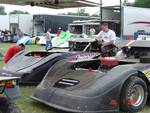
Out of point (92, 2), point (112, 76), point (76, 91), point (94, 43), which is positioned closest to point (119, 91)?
point (112, 76)

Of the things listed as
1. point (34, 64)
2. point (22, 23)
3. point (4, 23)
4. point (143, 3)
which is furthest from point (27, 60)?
point (143, 3)

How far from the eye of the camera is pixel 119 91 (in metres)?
6.79

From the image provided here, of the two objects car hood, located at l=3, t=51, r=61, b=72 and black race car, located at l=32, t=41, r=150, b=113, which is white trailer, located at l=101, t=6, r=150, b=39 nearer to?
car hood, located at l=3, t=51, r=61, b=72

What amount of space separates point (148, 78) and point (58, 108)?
1.77m

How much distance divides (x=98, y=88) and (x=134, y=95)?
2.88 ft

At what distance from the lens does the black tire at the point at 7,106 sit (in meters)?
5.13

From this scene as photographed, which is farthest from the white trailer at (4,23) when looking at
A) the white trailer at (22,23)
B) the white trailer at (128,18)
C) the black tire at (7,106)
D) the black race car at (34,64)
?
the black tire at (7,106)

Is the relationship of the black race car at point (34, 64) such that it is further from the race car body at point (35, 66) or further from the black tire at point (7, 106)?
the black tire at point (7, 106)

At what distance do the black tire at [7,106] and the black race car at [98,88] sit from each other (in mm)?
1648

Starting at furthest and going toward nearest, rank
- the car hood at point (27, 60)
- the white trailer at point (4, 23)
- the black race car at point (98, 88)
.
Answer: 1. the white trailer at point (4, 23)
2. the car hood at point (27, 60)
3. the black race car at point (98, 88)

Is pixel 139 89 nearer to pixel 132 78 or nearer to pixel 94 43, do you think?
pixel 132 78

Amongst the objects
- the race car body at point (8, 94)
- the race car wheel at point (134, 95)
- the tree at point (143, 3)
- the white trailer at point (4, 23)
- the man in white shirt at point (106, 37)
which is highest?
the tree at point (143, 3)

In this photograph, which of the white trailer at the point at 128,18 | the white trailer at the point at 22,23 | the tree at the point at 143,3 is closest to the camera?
the white trailer at the point at 128,18

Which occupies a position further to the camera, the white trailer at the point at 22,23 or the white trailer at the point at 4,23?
the white trailer at the point at 4,23
